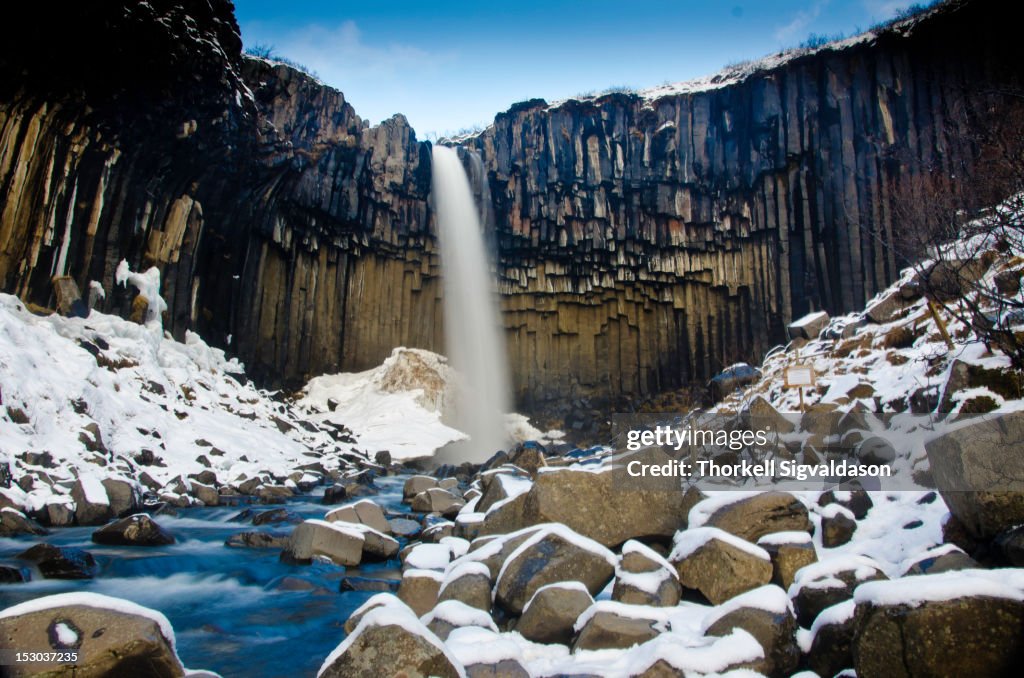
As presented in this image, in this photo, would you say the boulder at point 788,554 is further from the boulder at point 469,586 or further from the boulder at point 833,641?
the boulder at point 469,586

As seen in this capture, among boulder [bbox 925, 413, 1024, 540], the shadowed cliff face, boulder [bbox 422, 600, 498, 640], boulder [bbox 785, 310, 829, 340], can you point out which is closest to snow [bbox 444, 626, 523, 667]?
boulder [bbox 422, 600, 498, 640]

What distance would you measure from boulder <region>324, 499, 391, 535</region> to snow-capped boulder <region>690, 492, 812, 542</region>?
18.9 feet

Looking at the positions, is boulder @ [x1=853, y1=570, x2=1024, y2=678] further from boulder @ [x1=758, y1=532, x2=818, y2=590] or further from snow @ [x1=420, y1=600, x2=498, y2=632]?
snow @ [x1=420, y1=600, x2=498, y2=632]

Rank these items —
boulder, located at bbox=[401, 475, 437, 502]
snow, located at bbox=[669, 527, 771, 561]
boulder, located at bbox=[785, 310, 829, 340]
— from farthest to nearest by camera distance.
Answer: boulder, located at bbox=[785, 310, 829, 340]
boulder, located at bbox=[401, 475, 437, 502]
snow, located at bbox=[669, 527, 771, 561]

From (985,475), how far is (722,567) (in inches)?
87.6

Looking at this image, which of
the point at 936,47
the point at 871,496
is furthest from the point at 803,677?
the point at 936,47

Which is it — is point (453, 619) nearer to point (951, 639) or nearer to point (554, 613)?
point (554, 613)

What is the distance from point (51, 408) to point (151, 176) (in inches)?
429

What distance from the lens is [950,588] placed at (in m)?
3.54

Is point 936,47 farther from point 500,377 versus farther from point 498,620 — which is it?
point 498,620

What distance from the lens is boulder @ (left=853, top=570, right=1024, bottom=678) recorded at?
11.2ft

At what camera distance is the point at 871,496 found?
6.86 m

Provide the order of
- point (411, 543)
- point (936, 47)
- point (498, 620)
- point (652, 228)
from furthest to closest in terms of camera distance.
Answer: point (652, 228) < point (936, 47) < point (411, 543) < point (498, 620)

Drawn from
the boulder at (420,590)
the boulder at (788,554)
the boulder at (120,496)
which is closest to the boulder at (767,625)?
the boulder at (788,554)
